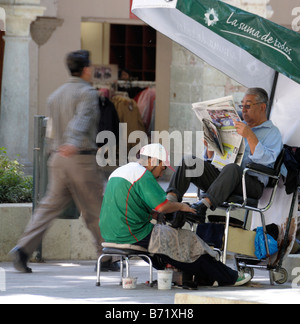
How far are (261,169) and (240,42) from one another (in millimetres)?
1050

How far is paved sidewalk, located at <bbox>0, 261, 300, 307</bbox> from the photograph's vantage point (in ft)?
22.2

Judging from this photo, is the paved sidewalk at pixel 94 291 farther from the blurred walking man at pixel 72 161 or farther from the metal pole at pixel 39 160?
the metal pole at pixel 39 160

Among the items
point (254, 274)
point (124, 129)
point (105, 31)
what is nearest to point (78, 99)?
point (254, 274)

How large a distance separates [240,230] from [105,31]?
33.5 ft

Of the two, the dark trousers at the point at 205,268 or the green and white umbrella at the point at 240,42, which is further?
the green and white umbrella at the point at 240,42

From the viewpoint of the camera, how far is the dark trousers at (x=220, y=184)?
28.5ft

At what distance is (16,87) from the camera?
1594cm

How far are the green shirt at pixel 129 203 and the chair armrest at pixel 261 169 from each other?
0.88 metres

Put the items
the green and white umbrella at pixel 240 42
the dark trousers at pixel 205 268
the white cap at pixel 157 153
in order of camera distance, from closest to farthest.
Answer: the white cap at pixel 157 153 < the dark trousers at pixel 205 268 < the green and white umbrella at pixel 240 42

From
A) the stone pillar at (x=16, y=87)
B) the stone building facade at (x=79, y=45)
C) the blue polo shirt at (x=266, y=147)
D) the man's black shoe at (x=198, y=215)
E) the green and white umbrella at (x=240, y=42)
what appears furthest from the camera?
the stone building facade at (x=79, y=45)

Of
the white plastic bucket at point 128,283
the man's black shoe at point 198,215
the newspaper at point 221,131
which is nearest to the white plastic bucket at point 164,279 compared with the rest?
the white plastic bucket at point 128,283

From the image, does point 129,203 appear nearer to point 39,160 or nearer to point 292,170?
point 292,170

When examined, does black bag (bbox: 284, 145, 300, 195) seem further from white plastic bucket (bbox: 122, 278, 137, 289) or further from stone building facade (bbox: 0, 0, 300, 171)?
stone building facade (bbox: 0, 0, 300, 171)

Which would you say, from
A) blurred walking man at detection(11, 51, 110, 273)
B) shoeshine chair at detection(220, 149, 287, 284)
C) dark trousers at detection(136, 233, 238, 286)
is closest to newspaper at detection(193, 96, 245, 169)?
shoeshine chair at detection(220, 149, 287, 284)
